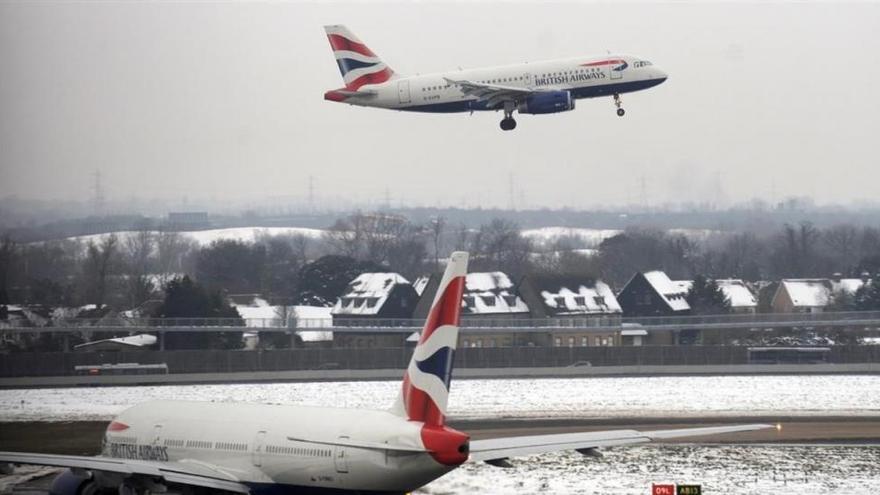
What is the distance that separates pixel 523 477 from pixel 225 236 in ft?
448

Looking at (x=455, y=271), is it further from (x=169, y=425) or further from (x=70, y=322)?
(x=70, y=322)

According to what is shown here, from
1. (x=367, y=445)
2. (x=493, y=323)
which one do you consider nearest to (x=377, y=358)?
(x=493, y=323)

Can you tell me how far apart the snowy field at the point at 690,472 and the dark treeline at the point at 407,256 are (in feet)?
253

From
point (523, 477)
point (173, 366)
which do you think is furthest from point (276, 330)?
point (523, 477)

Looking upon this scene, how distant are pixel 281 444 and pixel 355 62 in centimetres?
5148

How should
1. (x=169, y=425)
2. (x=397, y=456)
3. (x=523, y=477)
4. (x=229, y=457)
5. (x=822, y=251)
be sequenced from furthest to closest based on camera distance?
(x=822, y=251)
(x=523, y=477)
(x=169, y=425)
(x=229, y=457)
(x=397, y=456)

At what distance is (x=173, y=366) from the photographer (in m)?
92.9

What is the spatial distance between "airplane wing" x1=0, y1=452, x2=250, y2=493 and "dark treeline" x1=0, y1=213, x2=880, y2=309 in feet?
278

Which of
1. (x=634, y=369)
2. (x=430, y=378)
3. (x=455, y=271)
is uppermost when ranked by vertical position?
(x=455, y=271)

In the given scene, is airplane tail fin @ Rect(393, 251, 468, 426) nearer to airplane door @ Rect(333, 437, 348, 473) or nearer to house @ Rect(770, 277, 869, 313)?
airplane door @ Rect(333, 437, 348, 473)

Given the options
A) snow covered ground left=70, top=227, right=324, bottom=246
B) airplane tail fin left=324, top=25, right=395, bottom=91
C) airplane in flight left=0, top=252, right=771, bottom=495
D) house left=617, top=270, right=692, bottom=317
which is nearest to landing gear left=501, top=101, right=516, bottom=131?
airplane tail fin left=324, top=25, right=395, bottom=91

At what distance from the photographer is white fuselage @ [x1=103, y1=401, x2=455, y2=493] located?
109 feet

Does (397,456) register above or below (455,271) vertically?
below

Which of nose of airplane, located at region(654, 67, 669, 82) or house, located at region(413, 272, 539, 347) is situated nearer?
nose of airplane, located at region(654, 67, 669, 82)
